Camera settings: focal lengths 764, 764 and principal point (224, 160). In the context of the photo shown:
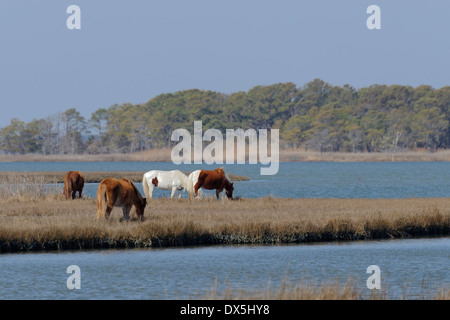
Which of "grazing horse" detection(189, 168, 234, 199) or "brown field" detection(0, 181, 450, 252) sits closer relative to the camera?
"brown field" detection(0, 181, 450, 252)

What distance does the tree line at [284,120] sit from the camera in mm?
142000

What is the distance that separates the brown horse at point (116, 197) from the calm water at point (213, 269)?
2700 millimetres

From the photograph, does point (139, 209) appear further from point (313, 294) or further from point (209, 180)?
point (313, 294)

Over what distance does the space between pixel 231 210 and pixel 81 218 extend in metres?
6.17

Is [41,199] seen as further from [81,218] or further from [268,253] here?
[268,253]

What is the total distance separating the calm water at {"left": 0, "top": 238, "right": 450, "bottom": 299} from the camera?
15.6 meters

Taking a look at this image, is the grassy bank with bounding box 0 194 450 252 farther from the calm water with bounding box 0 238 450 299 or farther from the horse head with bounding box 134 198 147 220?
the calm water with bounding box 0 238 450 299

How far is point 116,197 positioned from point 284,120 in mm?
136232

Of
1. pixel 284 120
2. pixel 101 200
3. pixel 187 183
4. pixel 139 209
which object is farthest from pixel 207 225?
pixel 284 120

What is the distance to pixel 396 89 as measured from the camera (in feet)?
515

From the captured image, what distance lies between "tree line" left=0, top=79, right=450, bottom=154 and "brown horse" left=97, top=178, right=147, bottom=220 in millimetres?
120468

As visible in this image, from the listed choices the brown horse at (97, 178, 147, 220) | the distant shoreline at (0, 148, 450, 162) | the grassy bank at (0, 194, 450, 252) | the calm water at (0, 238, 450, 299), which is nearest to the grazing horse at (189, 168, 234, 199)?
the grassy bank at (0, 194, 450, 252)

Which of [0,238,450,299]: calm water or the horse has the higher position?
the horse

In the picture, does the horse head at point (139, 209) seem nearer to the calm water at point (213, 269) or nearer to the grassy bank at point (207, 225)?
the grassy bank at point (207, 225)
